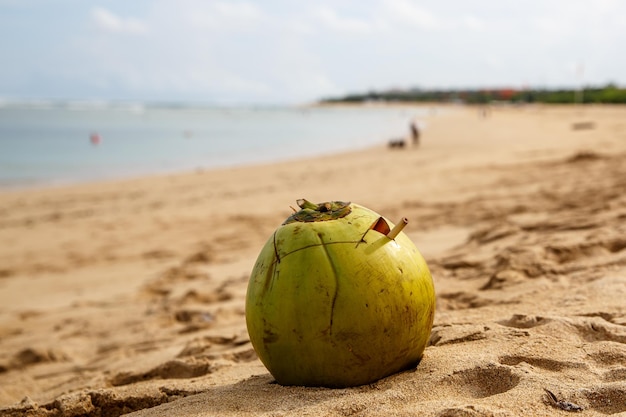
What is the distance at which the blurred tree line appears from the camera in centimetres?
6712

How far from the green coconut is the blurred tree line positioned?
63.9 meters

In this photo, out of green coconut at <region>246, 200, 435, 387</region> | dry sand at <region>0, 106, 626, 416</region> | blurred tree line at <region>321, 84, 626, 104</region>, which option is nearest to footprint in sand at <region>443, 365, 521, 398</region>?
dry sand at <region>0, 106, 626, 416</region>

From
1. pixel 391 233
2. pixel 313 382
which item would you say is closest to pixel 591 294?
pixel 391 233

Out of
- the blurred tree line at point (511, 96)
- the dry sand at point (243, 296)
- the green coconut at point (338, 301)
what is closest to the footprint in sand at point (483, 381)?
the dry sand at point (243, 296)

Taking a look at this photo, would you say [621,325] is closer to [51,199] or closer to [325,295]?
[325,295]

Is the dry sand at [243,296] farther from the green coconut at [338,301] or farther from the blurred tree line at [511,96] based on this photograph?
the blurred tree line at [511,96]

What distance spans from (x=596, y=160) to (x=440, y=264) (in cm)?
672

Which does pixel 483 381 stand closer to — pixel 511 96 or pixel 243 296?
pixel 243 296

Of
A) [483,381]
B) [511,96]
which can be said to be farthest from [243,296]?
[511,96]

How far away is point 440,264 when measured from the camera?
4059 millimetres

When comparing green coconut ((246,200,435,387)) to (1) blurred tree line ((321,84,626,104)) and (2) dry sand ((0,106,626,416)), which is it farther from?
(1) blurred tree line ((321,84,626,104))

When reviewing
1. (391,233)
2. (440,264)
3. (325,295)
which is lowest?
(440,264)

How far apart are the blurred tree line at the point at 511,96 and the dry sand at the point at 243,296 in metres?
58.6

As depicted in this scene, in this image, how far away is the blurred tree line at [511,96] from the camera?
2643 inches
